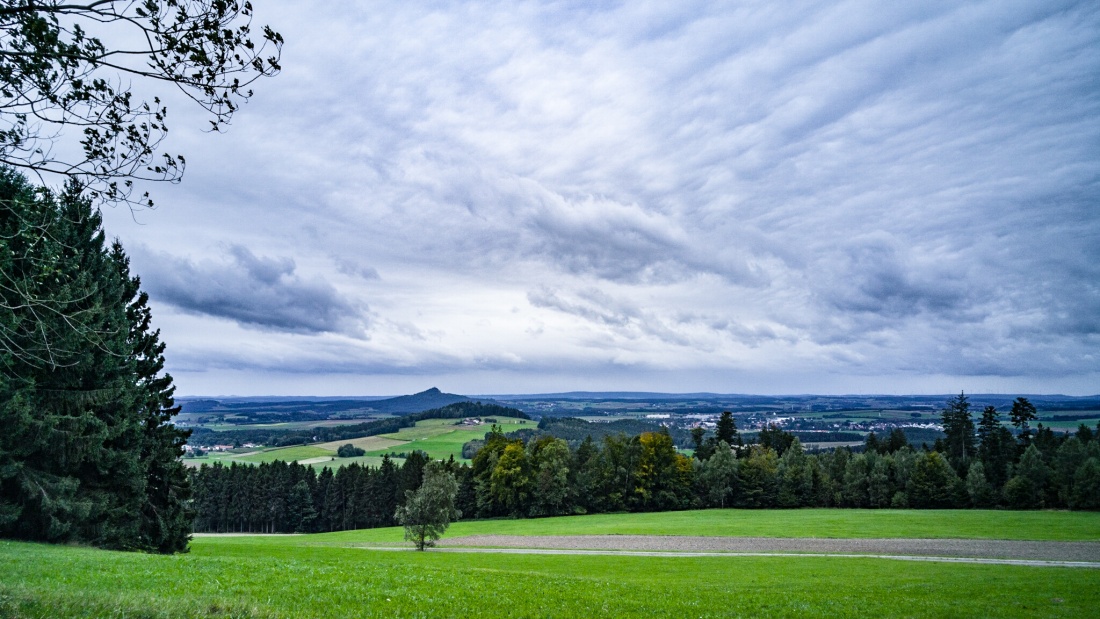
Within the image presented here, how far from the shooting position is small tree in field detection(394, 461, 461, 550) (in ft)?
141

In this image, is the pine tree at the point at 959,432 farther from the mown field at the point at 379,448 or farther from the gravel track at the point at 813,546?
the mown field at the point at 379,448

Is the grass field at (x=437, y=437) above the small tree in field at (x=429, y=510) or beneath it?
beneath

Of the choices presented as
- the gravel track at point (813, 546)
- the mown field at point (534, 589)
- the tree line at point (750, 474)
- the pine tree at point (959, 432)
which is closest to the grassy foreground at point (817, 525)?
the gravel track at point (813, 546)

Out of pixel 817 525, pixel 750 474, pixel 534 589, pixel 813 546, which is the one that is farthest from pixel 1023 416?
pixel 534 589

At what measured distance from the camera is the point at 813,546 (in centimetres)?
→ 3884

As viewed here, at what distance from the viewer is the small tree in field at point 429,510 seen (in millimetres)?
42969

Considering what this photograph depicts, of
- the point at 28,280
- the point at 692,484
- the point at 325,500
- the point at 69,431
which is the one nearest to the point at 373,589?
the point at 28,280

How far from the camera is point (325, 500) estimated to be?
310 ft

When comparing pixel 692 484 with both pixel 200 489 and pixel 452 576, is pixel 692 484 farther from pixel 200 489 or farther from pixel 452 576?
pixel 200 489

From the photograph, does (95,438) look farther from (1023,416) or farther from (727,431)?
(1023,416)

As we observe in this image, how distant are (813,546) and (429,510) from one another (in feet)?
92.9

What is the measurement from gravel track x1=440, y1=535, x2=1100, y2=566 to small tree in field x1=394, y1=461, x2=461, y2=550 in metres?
3.65

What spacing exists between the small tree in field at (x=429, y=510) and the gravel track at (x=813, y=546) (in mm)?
3655

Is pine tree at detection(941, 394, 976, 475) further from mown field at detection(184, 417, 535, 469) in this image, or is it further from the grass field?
the grass field
